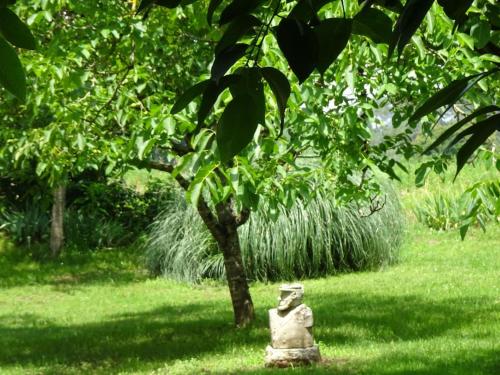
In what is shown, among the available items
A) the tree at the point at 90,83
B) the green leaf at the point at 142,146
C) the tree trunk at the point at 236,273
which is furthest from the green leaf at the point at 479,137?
the tree trunk at the point at 236,273

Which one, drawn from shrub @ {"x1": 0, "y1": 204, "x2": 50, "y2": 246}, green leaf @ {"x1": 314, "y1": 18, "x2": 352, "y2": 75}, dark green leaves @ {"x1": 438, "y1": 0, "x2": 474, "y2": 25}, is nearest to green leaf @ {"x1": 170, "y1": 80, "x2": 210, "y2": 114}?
green leaf @ {"x1": 314, "y1": 18, "x2": 352, "y2": 75}

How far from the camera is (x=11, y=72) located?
86cm

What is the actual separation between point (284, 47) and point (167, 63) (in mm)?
6949

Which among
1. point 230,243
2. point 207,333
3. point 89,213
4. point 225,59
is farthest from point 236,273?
point 89,213

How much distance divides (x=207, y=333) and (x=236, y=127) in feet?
26.9

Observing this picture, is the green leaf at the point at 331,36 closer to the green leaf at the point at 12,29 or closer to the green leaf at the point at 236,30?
the green leaf at the point at 236,30

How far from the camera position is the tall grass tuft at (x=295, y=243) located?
42.1 ft

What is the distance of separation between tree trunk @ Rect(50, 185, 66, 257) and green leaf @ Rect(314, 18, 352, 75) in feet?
47.1

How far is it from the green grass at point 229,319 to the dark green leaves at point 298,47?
575 cm

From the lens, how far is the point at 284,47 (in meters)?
0.83

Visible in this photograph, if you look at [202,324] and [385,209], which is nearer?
[202,324]

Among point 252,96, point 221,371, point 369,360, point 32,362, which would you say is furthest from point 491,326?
point 252,96

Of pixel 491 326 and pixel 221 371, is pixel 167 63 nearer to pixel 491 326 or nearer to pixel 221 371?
pixel 221 371

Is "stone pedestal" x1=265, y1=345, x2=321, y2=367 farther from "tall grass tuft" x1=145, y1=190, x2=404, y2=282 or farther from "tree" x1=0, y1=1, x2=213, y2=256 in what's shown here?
"tall grass tuft" x1=145, y1=190, x2=404, y2=282
